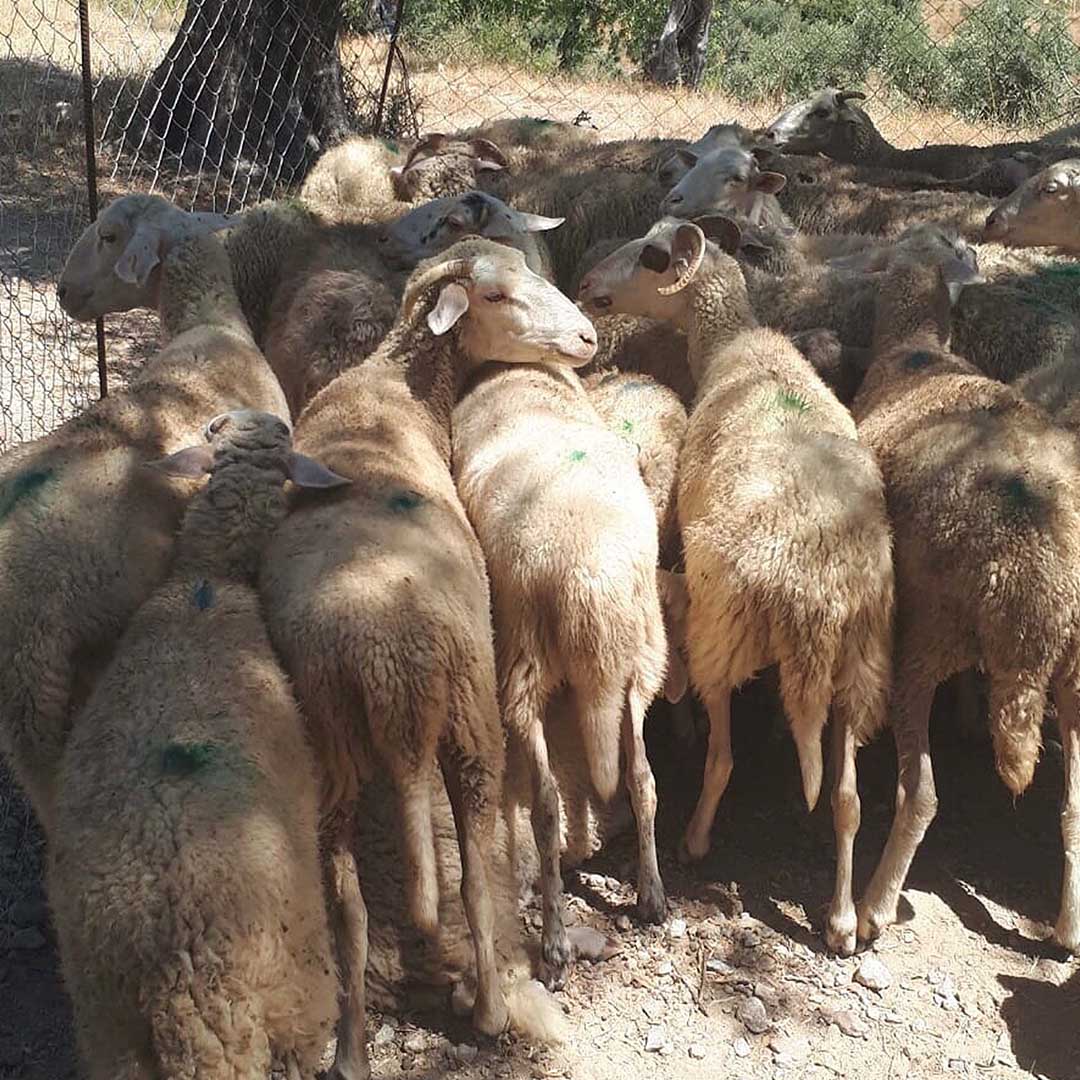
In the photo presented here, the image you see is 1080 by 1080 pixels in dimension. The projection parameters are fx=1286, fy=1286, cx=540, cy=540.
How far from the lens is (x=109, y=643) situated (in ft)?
11.4

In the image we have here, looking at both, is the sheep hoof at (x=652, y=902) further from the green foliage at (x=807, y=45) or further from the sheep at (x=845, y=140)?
the green foliage at (x=807, y=45)

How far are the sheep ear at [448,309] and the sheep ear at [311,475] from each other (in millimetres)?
1065

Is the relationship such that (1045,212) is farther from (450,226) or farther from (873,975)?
(873,975)

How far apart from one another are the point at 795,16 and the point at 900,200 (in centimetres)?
2045

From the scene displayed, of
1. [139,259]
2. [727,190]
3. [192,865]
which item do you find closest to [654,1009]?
[192,865]

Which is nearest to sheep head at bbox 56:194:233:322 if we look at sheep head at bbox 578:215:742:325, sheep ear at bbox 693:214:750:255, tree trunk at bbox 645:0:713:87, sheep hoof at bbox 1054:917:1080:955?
sheep head at bbox 578:215:742:325

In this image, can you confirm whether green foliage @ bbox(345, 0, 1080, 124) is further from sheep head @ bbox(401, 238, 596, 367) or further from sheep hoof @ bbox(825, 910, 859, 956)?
sheep hoof @ bbox(825, 910, 859, 956)

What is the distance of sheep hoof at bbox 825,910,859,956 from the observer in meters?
3.94

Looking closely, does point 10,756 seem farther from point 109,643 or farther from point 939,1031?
point 939,1031

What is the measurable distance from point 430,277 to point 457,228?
3.66 ft

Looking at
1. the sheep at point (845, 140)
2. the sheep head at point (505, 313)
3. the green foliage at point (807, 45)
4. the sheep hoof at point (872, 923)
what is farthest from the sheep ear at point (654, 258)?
the green foliage at point (807, 45)

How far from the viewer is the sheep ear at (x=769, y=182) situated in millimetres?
6461

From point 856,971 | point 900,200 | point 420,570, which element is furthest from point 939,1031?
point 900,200

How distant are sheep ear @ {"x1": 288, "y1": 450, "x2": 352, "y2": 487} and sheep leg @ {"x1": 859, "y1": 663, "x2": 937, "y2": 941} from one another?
6.01 ft
